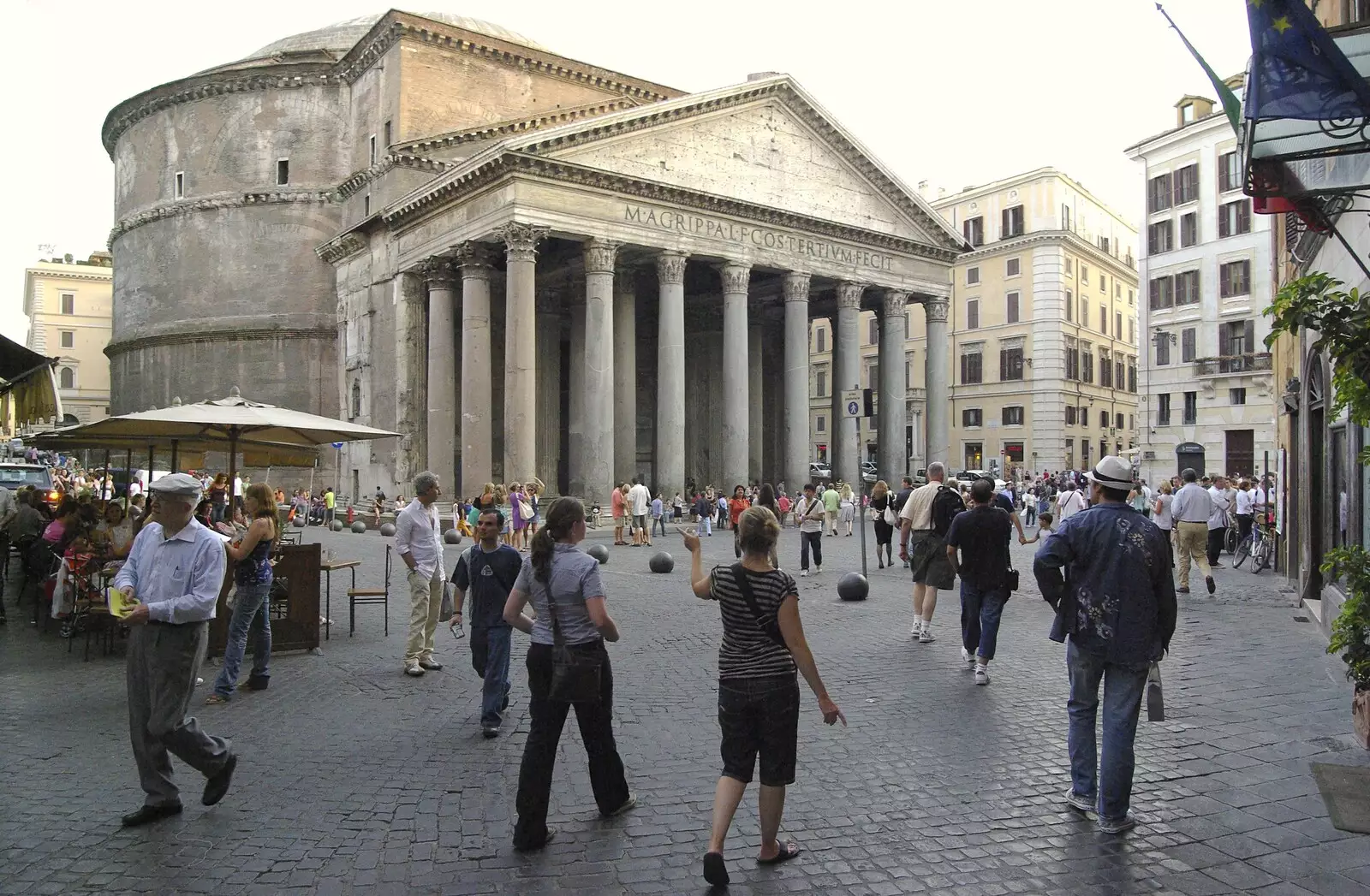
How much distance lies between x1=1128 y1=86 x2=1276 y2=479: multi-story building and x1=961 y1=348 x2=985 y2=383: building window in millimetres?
12224

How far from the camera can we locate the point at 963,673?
8.11 m

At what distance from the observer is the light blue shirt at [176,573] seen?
15.5 ft

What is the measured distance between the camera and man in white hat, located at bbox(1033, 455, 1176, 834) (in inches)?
184

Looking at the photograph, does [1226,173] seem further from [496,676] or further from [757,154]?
[496,676]

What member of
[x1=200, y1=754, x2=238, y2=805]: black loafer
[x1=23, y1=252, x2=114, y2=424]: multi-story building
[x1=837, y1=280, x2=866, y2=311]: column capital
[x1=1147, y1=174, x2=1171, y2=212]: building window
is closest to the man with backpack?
[x1=200, y1=754, x2=238, y2=805]: black loafer

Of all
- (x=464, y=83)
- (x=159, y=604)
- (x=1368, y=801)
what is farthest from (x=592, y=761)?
(x=464, y=83)

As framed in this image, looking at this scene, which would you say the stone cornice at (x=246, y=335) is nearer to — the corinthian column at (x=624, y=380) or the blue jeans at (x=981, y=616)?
the corinthian column at (x=624, y=380)

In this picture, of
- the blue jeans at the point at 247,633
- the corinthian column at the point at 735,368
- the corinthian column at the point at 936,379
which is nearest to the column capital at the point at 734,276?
the corinthian column at the point at 735,368

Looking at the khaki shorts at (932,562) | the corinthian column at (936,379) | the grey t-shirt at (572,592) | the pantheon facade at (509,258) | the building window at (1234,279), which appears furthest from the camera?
the corinthian column at (936,379)

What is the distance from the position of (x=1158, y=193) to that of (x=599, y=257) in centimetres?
2349

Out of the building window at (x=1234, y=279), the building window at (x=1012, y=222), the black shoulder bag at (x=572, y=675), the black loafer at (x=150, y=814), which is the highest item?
the building window at (x=1012, y=222)

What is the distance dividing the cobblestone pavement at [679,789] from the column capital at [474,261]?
A: 738 inches

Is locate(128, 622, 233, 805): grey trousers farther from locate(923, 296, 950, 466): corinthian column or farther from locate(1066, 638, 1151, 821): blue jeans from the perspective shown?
locate(923, 296, 950, 466): corinthian column

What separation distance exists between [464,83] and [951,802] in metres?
32.1
